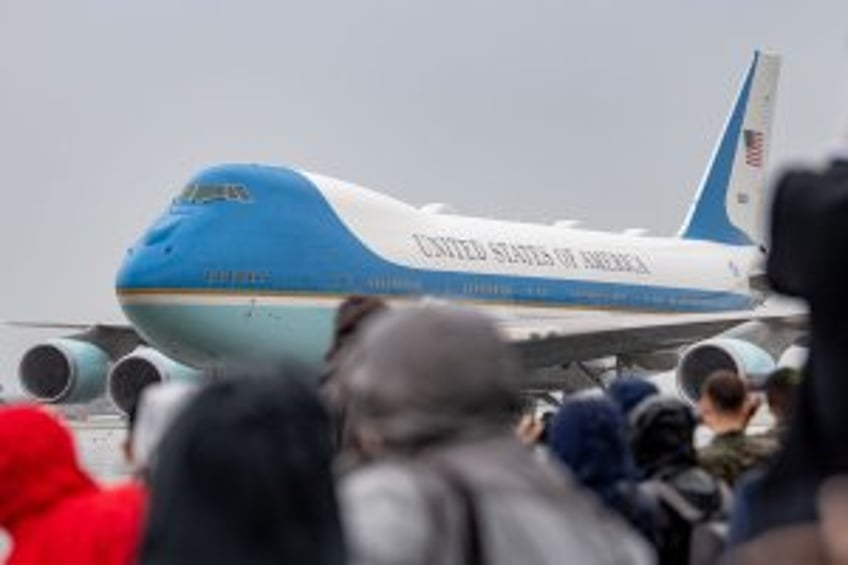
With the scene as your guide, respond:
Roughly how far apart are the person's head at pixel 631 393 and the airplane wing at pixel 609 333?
1644 cm

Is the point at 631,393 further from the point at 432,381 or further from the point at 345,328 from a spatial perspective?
the point at 432,381

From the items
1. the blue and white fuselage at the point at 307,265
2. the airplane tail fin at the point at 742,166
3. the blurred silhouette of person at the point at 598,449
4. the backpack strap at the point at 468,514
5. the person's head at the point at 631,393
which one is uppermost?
the backpack strap at the point at 468,514

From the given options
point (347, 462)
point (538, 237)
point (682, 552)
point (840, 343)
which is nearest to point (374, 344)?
point (840, 343)

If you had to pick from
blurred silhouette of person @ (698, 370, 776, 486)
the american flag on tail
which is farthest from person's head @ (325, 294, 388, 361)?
the american flag on tail

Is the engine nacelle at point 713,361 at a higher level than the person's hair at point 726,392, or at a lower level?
lower

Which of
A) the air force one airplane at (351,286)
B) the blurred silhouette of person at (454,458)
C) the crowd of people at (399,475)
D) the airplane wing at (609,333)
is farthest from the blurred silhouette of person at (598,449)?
the airplane wing at (609,333)

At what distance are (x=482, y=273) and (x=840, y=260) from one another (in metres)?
20.9

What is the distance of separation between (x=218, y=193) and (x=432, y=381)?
1835 centimetres

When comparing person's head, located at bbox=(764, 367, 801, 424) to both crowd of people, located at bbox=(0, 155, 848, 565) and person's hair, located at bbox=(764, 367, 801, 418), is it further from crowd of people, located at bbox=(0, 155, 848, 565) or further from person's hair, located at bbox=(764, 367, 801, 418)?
crowd of people, located at bbox=(0, 155, 848, 565)

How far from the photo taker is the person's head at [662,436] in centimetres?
535

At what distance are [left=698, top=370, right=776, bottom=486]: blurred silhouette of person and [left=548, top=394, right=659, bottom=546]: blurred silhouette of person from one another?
4.12ft

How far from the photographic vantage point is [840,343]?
278 cm

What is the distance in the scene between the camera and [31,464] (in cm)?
352

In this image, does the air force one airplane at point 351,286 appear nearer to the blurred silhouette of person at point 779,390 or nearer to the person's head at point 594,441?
the blurred silhouette of person at point 779,390
